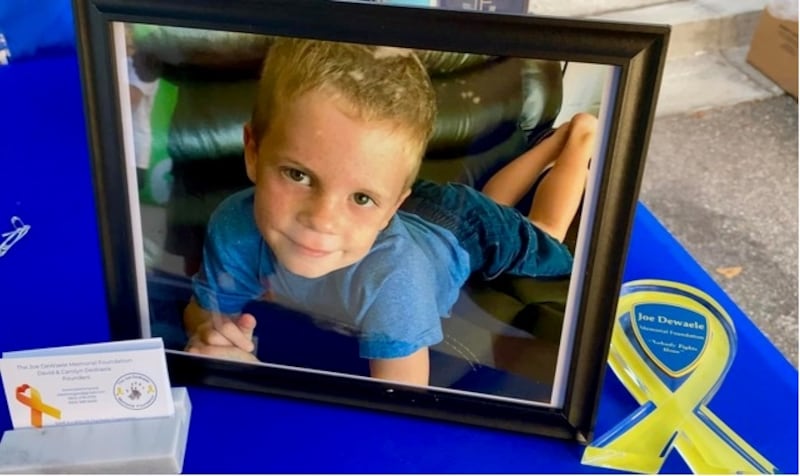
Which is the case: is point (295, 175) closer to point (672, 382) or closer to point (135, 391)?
point (135, 391)

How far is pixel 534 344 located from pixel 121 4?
13.5 inches

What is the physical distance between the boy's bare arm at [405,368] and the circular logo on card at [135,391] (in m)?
0.15

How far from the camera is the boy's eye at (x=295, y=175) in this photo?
0.58 metres

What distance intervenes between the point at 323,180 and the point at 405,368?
15 cm

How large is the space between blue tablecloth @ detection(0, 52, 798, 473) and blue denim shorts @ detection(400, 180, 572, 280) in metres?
0.14

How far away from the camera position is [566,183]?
0.57 metres

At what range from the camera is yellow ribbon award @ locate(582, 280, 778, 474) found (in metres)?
0.66

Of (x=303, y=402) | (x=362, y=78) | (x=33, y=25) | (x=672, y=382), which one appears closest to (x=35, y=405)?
(x=303, y=402)

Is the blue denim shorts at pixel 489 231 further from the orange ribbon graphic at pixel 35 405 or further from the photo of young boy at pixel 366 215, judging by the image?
the orange ribbon graphic at pixel 35 405

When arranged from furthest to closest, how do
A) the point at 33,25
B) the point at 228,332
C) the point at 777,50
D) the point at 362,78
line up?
the point at 777,50
the point at 33,25
the point at 228,332
the point at 362,78

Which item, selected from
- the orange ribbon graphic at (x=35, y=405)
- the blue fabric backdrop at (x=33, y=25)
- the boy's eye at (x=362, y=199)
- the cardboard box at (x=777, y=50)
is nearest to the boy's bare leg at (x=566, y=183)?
the boy's eye at (x=362, y=199)

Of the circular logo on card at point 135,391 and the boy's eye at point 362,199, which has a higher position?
the boy's eye at point 362,199

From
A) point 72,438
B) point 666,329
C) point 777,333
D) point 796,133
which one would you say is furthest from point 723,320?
point 796,133

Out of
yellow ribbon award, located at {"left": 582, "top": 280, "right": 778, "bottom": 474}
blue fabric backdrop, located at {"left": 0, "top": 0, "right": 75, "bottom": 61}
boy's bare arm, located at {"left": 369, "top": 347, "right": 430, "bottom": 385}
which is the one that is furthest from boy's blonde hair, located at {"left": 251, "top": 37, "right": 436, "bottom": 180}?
blue fabric backdrop, located at {"left": 0, "top": 0, "right": 75, "bottom": 61}
